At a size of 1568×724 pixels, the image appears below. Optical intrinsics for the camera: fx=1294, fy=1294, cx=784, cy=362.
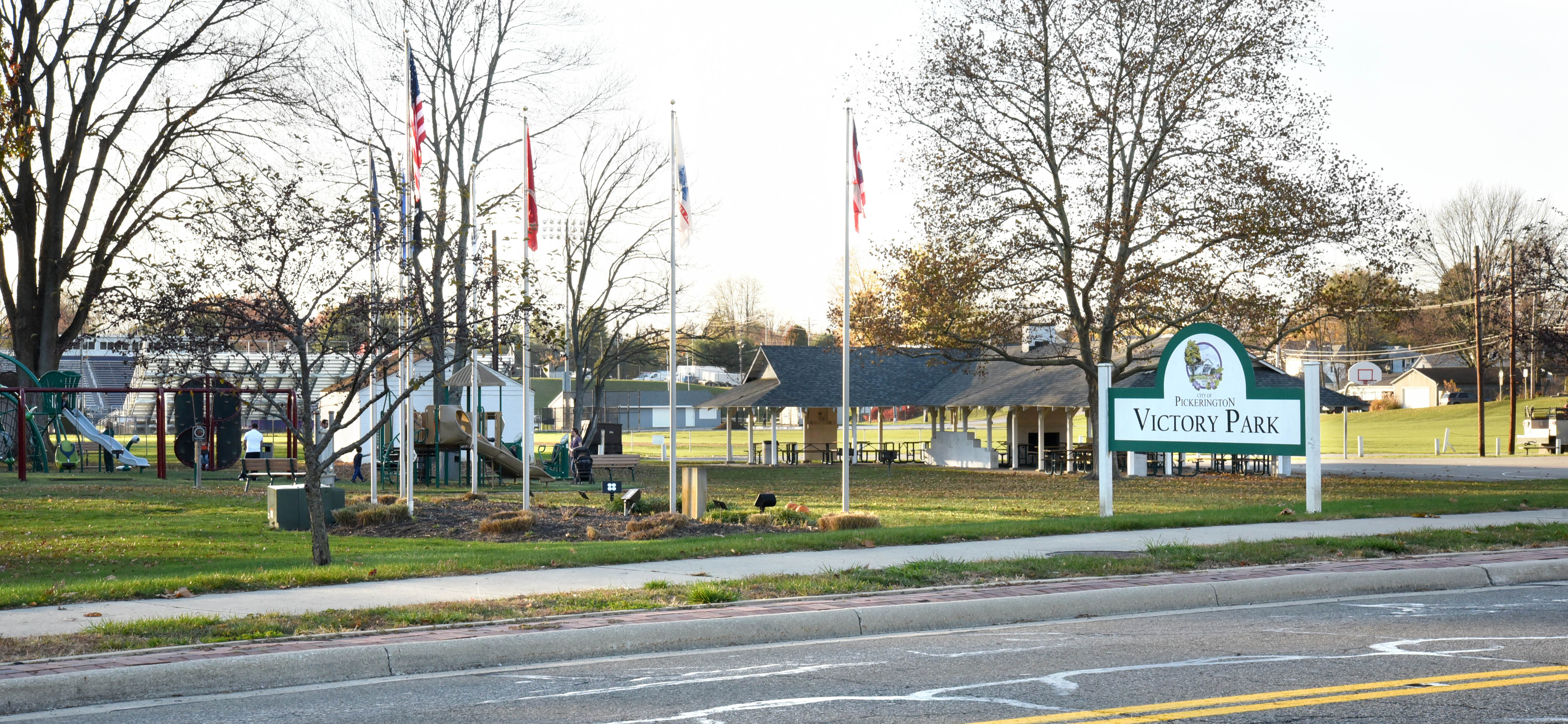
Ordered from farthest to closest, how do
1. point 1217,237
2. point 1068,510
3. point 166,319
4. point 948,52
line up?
point 948,52 → point 1217,237 → point 1068,510 → point 166,319

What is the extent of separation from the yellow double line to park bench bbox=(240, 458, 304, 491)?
25090 mm

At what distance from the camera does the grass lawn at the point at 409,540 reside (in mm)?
12422

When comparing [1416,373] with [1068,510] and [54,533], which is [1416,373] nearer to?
[1068,510]

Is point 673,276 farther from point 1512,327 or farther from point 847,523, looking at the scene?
point 1512,327

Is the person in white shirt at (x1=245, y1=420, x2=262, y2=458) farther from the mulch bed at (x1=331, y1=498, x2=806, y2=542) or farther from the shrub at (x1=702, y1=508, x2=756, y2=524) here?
the shrub at (x1=702, y1=508, x2=756, y2=524)

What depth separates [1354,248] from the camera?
3334cm

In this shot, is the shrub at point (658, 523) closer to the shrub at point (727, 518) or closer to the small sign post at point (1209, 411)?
the shrub at point (727, 518)

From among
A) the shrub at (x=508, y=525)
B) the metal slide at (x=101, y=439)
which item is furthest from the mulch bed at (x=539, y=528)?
the metal slide at (x=101, y=439)

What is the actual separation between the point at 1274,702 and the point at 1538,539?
32.0 feet

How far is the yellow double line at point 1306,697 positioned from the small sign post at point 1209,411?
11.0 metres

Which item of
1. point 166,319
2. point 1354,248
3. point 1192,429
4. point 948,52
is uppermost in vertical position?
point 948,52

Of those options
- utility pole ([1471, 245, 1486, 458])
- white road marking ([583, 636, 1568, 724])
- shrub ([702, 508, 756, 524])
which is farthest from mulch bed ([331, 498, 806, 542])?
utility pole ([1471, 245, 1486, 458])

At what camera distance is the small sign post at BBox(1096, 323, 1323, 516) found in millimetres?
18109

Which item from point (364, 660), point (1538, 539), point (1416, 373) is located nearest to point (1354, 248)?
point (1538, 539)
